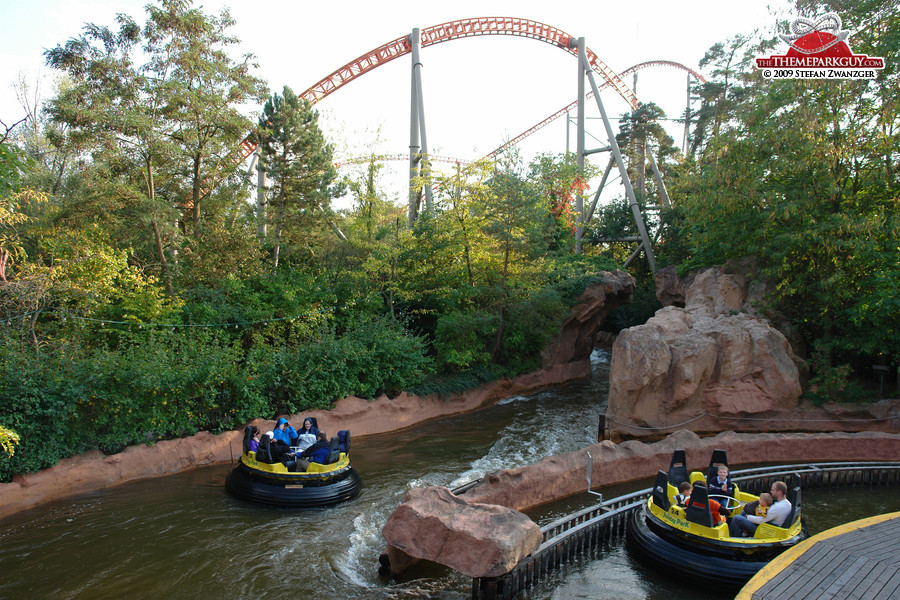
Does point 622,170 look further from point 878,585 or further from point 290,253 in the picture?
point 878,585

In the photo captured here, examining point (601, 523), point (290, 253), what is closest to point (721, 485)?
point (601, 523)

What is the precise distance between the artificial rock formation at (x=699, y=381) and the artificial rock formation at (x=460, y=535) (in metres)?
6.91

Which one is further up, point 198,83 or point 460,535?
point 198,83

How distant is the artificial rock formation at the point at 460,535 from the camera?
19.2 feet

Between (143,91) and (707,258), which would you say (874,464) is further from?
(143,91)

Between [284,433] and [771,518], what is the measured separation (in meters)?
7.30

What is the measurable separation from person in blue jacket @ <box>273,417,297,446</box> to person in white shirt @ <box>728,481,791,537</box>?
6745 millimetres

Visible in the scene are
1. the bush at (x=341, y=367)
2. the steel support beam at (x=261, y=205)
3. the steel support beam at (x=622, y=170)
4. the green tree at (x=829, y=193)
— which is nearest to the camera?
the green tree at (x=829, y=193)

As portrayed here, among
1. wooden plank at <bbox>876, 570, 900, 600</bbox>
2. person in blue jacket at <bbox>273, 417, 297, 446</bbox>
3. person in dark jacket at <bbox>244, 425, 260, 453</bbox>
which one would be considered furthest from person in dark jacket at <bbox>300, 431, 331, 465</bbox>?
wooden plank at <bbox>876, 570, 900, 600</bbox>

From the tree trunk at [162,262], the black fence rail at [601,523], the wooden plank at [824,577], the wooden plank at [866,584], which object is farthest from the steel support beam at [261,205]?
the wooden plank at [866,584]

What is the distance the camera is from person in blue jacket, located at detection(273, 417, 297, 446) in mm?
9348

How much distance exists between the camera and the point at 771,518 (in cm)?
652

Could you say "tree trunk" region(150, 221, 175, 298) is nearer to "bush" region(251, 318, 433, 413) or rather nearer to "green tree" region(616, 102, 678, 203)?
"bush" region(251, 318, 433, 413)

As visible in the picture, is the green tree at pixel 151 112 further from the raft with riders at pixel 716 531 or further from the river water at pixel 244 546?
the raft with riders at pixel 716 531
